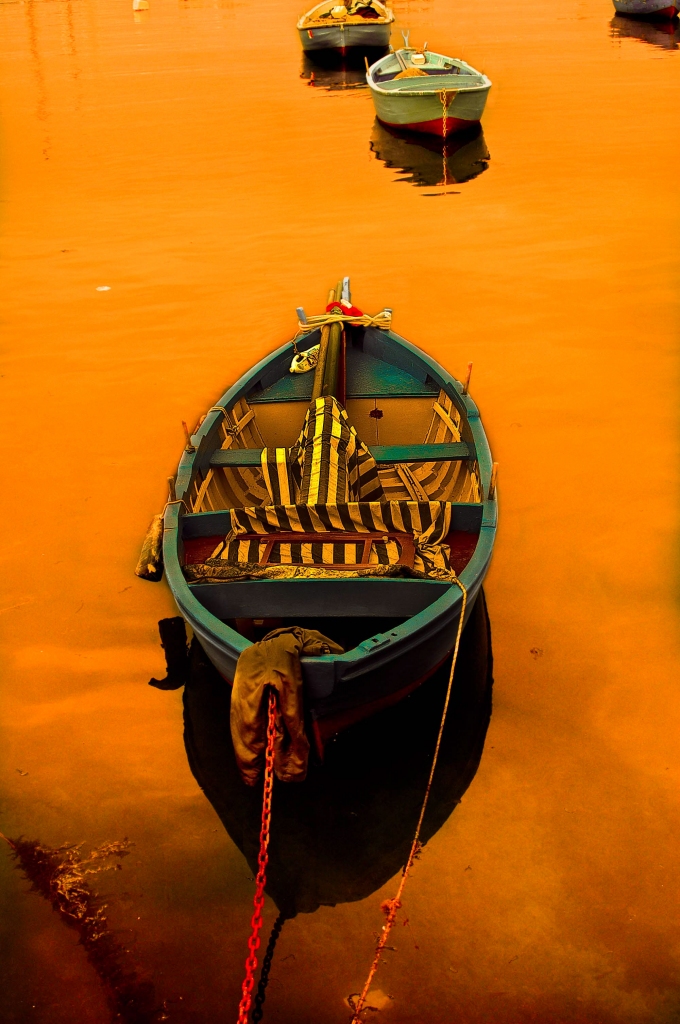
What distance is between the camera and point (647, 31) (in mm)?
35344

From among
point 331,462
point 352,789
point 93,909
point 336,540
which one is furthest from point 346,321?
point 93,909

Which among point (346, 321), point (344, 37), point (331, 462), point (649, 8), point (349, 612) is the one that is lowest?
point (349, 612)

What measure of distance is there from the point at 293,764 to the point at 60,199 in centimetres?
1795

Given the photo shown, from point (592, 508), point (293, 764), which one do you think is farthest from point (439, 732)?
point (592, 508)

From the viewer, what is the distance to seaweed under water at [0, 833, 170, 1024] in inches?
189

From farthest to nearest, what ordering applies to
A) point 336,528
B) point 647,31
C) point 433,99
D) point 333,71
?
point 647,31 → point 333,71 → point 433,99 → point 336,528

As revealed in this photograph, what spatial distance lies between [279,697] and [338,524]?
2.00 m

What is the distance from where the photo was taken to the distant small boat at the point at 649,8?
35.7 m

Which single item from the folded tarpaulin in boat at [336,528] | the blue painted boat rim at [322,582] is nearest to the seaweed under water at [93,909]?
the blue painted boat rim at [322,582]

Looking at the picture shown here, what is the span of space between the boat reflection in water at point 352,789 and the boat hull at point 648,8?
133 ft

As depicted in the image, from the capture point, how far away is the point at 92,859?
5609 millimetres

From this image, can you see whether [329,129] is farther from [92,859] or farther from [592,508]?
[92,859]

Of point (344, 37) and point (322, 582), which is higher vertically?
point (344, 37)

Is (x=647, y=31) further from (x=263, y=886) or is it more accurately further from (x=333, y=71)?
(x=263, y=886)
